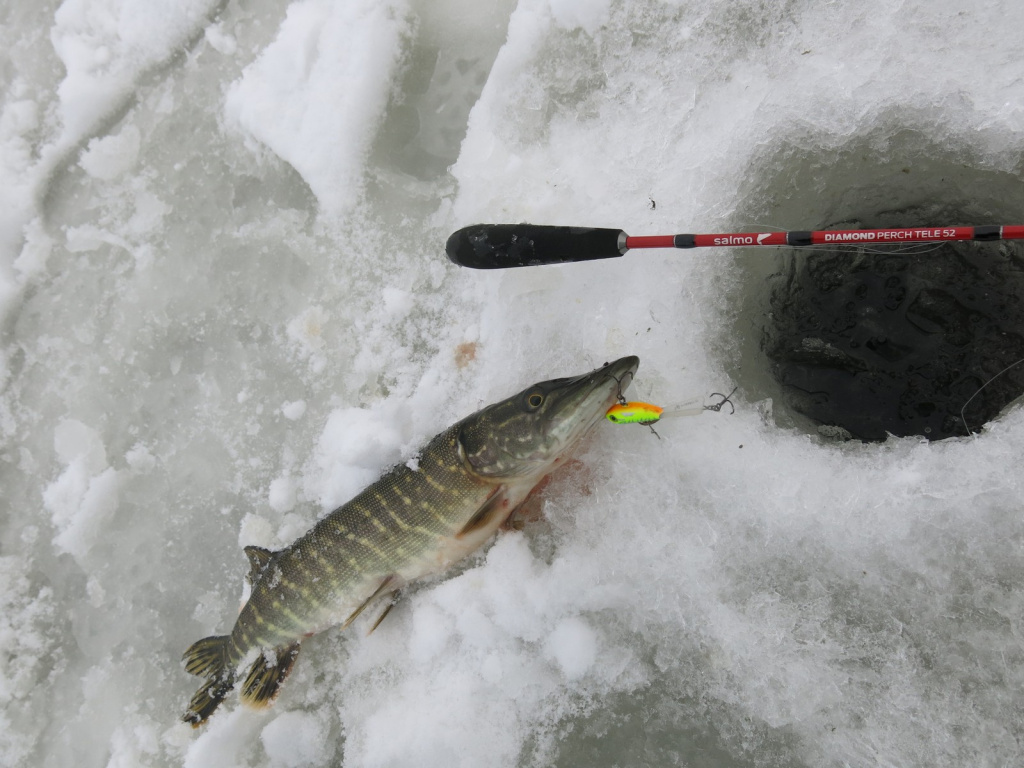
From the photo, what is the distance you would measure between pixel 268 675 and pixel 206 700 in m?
0.25

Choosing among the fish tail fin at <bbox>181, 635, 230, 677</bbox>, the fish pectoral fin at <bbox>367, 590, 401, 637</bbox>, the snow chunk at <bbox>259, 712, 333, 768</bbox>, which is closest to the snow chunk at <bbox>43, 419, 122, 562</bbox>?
the fish tail fin at <bbox>181, 635, 230, 677</bbox>

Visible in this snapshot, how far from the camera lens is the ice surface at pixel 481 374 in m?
1.75

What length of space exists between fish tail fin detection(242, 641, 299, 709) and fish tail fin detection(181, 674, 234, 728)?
0.09m

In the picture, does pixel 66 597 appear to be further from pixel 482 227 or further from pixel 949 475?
pixel 949 475

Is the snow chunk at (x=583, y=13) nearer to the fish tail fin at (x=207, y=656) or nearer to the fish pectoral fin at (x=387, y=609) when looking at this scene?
the fish pectoral fin at (x=387, y=609)

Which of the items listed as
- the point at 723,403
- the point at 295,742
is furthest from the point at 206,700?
the point at 723,403

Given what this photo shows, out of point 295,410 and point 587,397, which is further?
point 295,410

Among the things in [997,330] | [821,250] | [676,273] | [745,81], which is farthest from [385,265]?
[997,330]

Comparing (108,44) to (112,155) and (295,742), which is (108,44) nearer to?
(112,155)

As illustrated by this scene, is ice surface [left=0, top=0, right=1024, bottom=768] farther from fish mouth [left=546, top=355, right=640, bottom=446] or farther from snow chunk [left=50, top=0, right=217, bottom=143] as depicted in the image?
fish mouth [left=546, top=355, right=640, bottom=446]

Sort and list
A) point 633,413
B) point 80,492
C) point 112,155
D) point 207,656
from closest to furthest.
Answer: point 633,413, point 207,656, point 80,492, point 112,155

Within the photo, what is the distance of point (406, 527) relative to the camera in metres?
2.01

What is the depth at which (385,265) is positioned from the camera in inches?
92.9

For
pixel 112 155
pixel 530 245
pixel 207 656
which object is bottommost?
pixel 207 656
